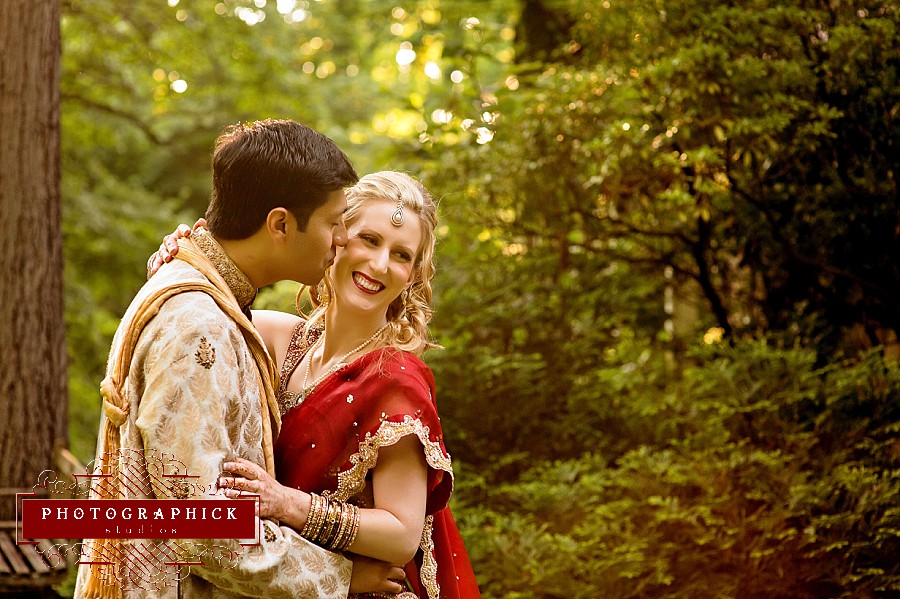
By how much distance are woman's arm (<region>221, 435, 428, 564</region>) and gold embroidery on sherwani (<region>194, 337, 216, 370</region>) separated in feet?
0.99

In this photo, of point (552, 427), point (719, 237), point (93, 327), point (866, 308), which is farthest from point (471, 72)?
point (93, 327)

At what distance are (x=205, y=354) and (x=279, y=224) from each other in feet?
1.32

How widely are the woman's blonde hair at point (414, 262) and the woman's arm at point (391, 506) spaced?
0.34 meters

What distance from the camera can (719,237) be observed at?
5.33m

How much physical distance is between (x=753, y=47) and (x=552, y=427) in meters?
2.30

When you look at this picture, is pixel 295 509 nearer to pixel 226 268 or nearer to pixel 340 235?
pixel 226 268

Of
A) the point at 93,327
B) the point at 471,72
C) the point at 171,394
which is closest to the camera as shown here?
the point at 171,394

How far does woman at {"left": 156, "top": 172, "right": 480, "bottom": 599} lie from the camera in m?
2.13

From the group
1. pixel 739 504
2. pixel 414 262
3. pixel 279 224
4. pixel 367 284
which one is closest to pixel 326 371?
pixel 367 284

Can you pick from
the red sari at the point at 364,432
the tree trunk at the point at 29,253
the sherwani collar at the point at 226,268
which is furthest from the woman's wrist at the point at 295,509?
the tree trunk at the point at 29,253

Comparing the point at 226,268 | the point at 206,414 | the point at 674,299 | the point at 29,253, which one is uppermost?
the point at 29,253

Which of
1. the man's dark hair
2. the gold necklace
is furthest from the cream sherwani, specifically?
the gold necklace

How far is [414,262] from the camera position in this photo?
264 centimetres

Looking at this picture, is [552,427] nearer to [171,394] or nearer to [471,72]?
[471,72]
